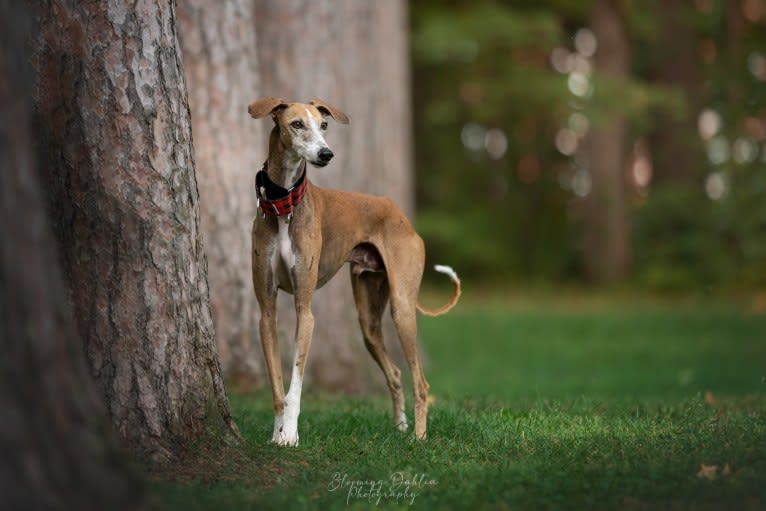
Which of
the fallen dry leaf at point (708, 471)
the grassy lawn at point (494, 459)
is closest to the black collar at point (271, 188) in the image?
the grassy lawn at point (494, 459)

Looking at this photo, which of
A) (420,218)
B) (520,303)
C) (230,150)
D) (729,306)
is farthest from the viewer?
(420,218)

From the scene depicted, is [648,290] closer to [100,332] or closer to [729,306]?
[729,306]

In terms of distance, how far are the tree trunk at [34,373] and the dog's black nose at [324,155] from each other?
2265mm

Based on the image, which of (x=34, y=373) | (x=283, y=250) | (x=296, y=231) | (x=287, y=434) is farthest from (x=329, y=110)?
(x=34, y=373)

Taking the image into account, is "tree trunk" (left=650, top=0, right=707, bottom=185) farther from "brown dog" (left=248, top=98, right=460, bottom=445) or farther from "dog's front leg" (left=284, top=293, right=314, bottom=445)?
"dog's front leg" (left=284, top=293, right=314, bottom=445)

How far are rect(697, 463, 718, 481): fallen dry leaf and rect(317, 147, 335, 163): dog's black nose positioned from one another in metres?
2.58

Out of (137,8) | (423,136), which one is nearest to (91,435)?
(137,8)

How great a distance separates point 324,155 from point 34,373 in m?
2.64

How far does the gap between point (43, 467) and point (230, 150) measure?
5.66m

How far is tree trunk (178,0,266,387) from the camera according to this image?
9.15 metres

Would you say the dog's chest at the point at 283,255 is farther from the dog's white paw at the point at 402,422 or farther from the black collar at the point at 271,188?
the dog's white paw at the point at 402,422

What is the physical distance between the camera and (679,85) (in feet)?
83.9

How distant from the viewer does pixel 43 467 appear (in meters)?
3.87

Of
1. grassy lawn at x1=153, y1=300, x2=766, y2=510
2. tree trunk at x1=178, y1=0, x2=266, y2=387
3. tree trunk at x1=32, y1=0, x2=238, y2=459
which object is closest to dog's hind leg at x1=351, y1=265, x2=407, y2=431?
grassy lawn at x1=153, y1=300, x2=766, y2=510
